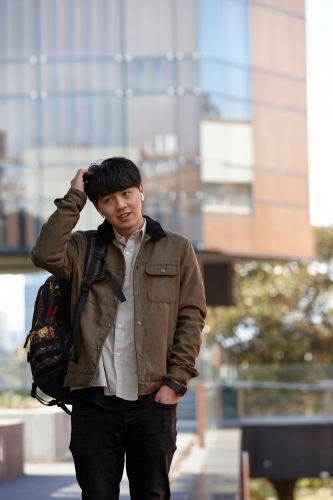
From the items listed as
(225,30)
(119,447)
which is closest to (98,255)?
(119,447)

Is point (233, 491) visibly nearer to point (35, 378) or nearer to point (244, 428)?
point (35, 378)

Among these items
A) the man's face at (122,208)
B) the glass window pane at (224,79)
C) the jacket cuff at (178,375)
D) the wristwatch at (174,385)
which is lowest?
the wristwatch at (174,385)

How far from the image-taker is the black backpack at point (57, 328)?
4.22m

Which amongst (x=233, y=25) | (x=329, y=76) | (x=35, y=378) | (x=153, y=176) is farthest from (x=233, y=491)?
(x=329, y=76)

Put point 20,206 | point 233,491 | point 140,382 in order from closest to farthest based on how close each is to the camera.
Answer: point 140,382 < point 233,491 < point 20,206

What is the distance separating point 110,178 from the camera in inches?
166

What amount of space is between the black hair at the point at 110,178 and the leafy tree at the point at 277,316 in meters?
47.1

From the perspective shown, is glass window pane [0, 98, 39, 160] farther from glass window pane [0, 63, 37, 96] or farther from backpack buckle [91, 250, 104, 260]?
backpack buckle [91, 250, 104, 260]

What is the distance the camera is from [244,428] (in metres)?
24.8

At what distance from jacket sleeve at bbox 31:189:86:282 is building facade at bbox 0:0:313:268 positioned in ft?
79.5

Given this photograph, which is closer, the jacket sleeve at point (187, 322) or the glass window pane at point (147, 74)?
the jacket sleeve at point (187, 322)

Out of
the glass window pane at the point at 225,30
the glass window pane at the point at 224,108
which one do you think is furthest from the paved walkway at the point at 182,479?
the glass window pane at the point at 225,30

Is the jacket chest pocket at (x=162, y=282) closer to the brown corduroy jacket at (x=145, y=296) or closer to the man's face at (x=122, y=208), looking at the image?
the brown corduroy jacket at (x=145, y=296)

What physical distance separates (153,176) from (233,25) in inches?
196
